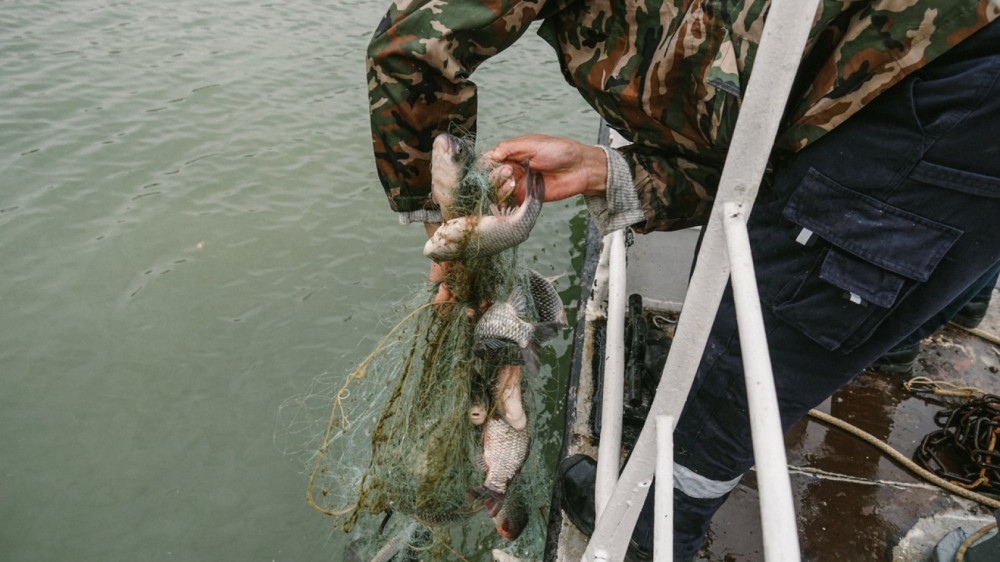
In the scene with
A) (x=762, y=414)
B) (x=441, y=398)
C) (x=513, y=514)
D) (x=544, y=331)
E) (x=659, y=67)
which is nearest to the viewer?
(x=762, y=414)

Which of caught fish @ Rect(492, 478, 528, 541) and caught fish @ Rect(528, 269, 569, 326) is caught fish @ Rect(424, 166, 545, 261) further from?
caught fish @ Rect(492, 478, 528, 541)

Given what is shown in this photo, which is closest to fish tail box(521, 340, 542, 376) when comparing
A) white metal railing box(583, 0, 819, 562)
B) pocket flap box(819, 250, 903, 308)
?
white metal railing box(583, 0, 819, 562)

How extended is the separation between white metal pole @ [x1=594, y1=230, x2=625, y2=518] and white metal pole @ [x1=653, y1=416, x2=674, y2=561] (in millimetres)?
388

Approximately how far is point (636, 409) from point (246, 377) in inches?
140

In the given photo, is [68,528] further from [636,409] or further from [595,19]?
[595,19]

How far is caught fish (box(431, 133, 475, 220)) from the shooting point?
1.91m

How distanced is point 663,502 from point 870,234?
0.86 metres

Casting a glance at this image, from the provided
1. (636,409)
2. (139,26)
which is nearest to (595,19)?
(636,409)

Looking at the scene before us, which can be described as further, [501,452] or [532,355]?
[501,452]

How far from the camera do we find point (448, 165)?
1923mm

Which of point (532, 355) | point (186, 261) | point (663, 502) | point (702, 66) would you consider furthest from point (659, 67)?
point (186, 261)

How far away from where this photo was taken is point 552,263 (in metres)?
6.79

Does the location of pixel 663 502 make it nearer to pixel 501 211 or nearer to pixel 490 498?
pixel 501 211

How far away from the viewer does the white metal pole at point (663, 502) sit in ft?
4.77
